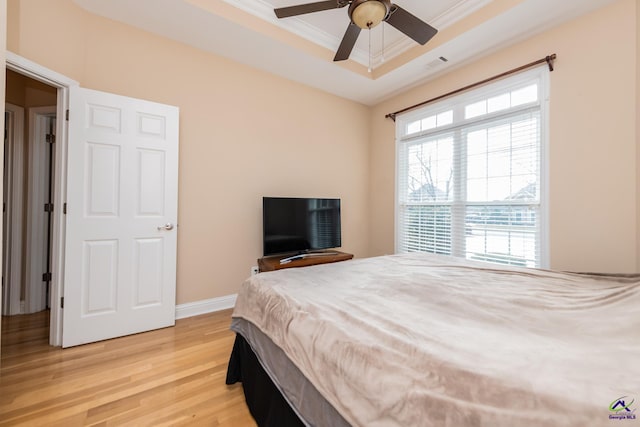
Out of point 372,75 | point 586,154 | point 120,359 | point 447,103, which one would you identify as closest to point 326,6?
point 372,75

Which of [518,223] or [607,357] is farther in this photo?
[518,223]

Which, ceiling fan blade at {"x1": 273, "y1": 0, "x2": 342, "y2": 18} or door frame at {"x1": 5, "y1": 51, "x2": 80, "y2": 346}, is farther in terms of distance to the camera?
door frame at {"x1": 5, "y1": 51, "x2": 80, "y2": 346}

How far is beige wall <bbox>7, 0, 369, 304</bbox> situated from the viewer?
7.37 ft

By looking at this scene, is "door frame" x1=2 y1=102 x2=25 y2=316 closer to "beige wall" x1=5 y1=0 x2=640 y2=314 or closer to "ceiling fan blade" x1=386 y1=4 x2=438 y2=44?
"beige wall" x1=5 y1=0 x2=640 y2=314

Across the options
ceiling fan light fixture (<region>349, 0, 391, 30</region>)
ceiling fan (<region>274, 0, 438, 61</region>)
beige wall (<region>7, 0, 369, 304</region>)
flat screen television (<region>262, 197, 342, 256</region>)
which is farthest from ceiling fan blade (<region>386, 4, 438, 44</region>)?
flat screen television (<region>262, 197, 342, 256</region>)

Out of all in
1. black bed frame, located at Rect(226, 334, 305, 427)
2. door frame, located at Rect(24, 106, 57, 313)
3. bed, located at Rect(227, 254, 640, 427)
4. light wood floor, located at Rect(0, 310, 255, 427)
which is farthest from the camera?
door frame, located at Rect(24, 106, 57, 313)

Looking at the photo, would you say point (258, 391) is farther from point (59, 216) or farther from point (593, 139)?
point (593, 139)

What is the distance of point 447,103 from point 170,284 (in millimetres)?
3665

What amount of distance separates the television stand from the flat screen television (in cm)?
8

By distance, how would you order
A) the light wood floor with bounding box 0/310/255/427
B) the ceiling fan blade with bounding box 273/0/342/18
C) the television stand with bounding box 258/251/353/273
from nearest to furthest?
the light wood floor with bounding box 0/310/255/427, the ceiling fan blade with bounding box 273/0/342/18, the television stand with bounding box 258/251/353/273

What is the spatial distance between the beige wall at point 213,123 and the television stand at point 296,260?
245 mm

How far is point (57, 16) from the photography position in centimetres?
211

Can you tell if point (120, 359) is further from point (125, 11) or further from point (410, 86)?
point (410, 86)

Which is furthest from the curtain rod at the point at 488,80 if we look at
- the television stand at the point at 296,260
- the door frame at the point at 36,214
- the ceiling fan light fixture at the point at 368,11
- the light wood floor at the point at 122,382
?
the door frame at the point at 36,214
